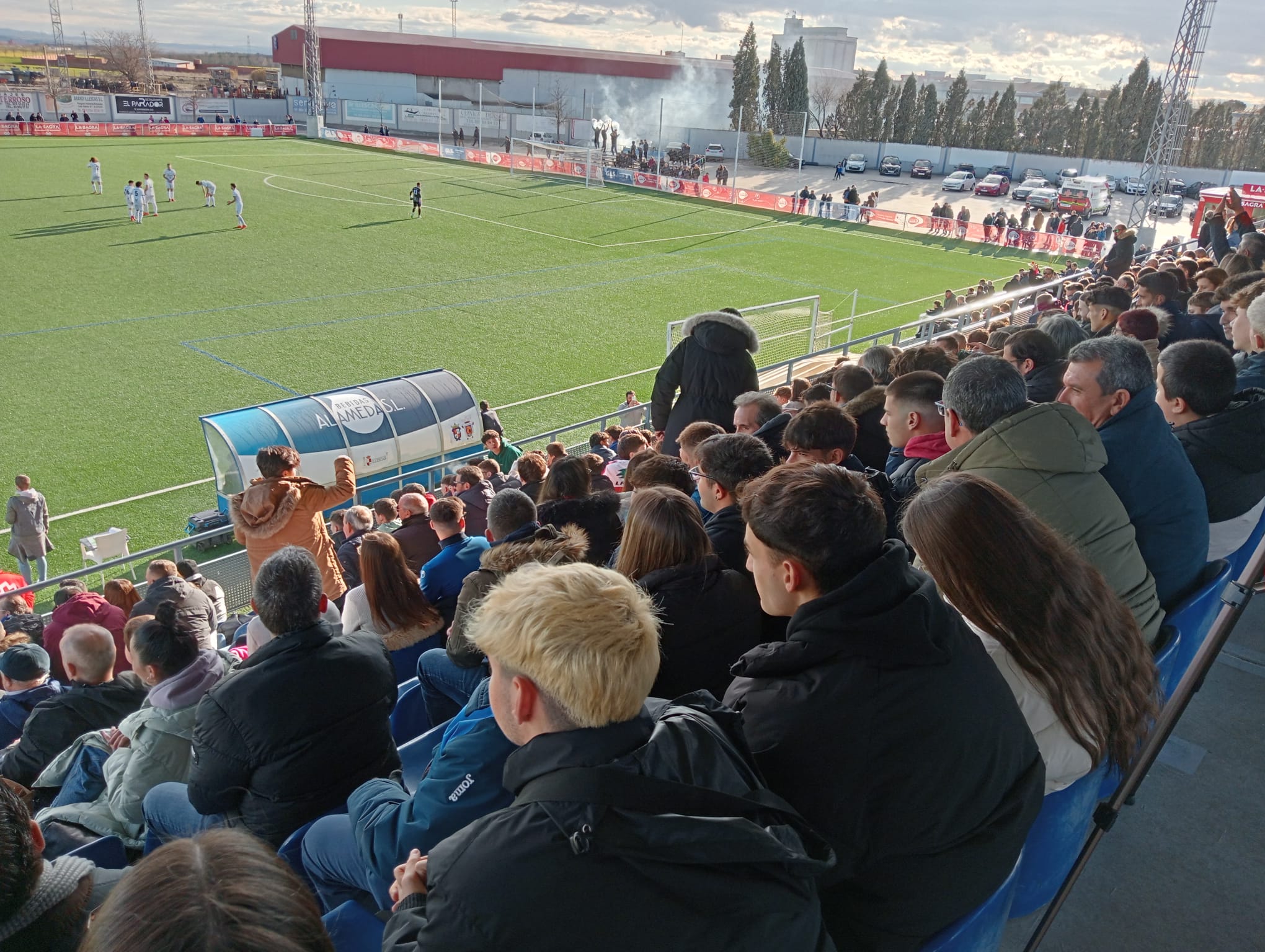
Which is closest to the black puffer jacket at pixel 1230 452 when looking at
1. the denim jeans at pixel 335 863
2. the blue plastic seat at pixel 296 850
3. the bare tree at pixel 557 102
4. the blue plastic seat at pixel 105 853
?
the denim jeans at pixel 335 863

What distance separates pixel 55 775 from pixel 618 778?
341 cm

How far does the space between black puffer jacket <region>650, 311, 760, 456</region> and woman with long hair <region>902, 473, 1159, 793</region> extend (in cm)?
481

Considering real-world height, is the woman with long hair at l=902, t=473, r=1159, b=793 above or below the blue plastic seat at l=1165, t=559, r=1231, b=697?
above

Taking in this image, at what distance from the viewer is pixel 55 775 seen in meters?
3.93

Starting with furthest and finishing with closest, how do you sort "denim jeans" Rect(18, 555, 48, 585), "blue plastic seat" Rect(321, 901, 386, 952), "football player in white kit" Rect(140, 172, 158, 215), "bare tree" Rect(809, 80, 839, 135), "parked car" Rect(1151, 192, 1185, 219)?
"bare tree" Rect(809, 80, 839, 135), "parked car" Rect(1151, 192, 1185, 219), "football player in white kit" Rect(140, 172, 158, 215), "denim jeans" Rect(18, 555, 48, 585), "blue plastic seat" Rect(321, 901, 386, 952)

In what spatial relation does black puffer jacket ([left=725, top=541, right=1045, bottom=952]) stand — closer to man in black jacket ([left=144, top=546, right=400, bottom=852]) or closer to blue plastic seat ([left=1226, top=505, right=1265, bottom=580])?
man in black jacket ([left=144, top=546, right=400, bottom=852])

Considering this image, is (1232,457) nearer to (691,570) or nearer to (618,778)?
(691,570)

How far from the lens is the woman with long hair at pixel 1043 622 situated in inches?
93.9

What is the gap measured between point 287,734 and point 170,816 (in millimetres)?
742

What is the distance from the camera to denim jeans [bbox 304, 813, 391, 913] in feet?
8.98

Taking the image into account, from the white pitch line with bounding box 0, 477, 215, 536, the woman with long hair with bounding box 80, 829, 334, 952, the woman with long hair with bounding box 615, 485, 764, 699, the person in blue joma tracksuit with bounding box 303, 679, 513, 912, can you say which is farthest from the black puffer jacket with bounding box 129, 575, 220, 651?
the white pitch line with bounding box 0, 477, 215, 536

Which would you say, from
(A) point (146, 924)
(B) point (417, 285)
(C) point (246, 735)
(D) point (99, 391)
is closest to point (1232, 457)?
(C) point (246, 735)

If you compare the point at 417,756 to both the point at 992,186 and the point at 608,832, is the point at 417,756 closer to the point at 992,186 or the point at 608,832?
the point at 608,832

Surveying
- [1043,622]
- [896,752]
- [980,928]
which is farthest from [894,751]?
[1043,622]
